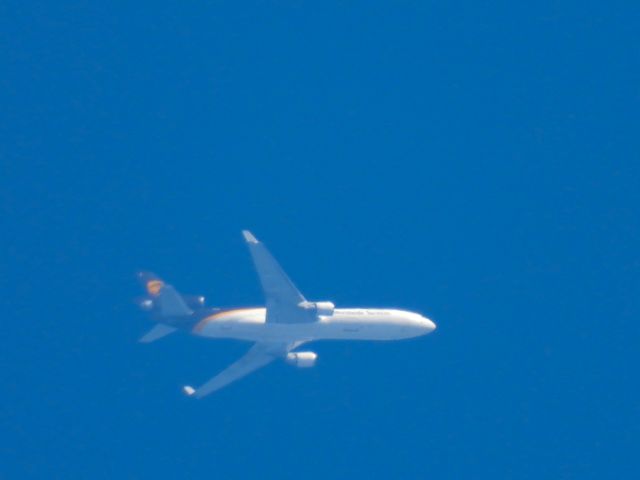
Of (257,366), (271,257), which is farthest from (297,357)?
(271,257)

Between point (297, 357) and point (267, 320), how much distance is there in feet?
15.7

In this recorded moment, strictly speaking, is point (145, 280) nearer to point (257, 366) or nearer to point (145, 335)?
point (145, 335)

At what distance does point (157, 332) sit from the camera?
9056 centimetres

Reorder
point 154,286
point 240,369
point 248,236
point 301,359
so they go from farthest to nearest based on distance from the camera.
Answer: point 240,369, point 154,286, point 301,359, point 248,236

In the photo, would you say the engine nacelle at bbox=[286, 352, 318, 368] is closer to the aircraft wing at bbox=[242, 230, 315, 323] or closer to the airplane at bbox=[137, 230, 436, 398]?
the airplane at bbox=[137, 230, 436, 398]

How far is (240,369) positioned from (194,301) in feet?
21.5

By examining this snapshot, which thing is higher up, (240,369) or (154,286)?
(154,286)

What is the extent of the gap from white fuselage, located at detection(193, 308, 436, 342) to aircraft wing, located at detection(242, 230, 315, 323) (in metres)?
0.72

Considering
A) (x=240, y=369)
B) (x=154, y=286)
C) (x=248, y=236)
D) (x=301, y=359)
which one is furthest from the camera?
(x=240, y=369)

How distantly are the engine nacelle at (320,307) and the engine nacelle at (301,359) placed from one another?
16.7 feet

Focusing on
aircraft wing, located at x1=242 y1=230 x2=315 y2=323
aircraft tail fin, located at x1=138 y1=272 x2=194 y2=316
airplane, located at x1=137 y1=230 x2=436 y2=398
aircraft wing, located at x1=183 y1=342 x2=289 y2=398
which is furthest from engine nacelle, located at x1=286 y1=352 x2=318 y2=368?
aircraft tail fin, located at x1=138 y1=272 x2=194 y2=316

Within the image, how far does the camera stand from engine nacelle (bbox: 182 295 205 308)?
299 feet

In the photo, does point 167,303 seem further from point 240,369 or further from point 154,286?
point 240,369

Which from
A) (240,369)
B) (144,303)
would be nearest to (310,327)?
(240,369)
